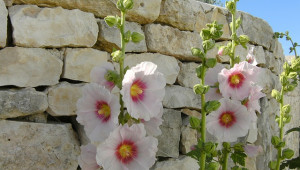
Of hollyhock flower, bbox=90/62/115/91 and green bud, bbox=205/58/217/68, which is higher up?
green bud, bbox=205/58/217/68

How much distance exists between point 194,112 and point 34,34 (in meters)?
1.19

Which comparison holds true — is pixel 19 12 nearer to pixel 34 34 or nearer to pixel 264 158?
pixel 34 34

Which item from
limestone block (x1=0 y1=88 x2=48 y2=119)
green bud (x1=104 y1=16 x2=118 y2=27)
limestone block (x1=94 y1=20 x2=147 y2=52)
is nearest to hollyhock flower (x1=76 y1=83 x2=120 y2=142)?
green bud (x1=104 y1=16 x2=118 y2=27)

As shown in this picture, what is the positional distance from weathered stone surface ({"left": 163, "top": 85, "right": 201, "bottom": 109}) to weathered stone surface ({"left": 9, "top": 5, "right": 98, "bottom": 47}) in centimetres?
61

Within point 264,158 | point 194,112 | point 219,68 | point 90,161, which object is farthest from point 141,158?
point 264,158

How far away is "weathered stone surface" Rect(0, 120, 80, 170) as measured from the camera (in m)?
1.65

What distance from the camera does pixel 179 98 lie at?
2.31 meters

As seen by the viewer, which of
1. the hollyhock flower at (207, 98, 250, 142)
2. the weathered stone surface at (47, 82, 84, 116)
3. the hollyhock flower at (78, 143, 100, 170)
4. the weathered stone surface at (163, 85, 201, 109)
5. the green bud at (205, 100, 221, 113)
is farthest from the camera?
the weathered stone surface at (163, 85, 201, 109)

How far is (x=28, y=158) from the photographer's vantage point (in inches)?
66.6

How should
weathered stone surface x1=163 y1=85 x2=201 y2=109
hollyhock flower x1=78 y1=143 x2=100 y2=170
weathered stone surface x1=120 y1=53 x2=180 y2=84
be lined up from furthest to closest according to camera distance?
1. weathered stone surface x1=163 y1=85 x2=201 y2=109
2. weathered stone surface x1=120 y1=53 x2=180 y2=84
3. hollyhock flower x1=78 y1=143 x2=100 y2=170

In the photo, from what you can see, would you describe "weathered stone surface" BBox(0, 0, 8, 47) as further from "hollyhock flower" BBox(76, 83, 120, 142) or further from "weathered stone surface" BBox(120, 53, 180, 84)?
"weathered stone surface" BBox(120, 53, 180, 84)

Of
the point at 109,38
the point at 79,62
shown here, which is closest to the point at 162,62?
the point at 109,38

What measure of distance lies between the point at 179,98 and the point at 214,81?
60 centimetres

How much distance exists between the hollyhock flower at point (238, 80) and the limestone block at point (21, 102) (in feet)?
2.83
